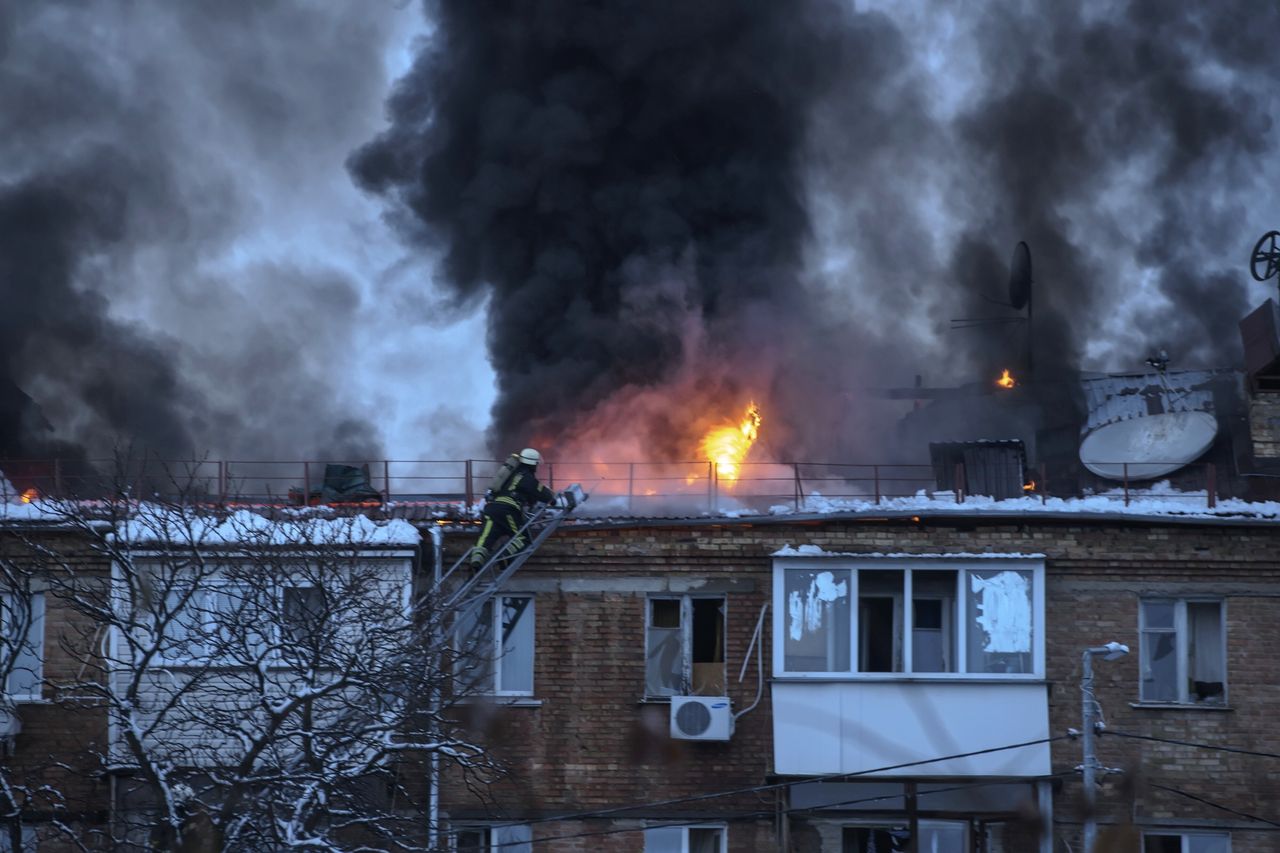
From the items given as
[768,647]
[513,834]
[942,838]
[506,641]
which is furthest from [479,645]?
[942,838]

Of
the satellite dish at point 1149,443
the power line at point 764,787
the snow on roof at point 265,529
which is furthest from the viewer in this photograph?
the satellite dish at point 1149,443

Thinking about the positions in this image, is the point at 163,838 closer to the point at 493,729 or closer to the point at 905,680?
the point at 493,729

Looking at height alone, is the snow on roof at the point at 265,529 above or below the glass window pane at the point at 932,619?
above

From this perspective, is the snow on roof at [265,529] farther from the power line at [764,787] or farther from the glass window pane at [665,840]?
the glass window pane at [665,840]

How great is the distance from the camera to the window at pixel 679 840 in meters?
16.7

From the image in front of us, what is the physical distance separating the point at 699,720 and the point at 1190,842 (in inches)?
199

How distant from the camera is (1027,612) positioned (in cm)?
1692

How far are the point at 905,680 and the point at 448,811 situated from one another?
4776 mm

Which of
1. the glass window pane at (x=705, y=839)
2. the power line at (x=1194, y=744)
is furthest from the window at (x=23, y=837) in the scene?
the power line at (x=1194, y=744)

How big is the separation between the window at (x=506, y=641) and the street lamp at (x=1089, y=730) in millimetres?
5516

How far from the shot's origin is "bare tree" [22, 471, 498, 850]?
13.3 meters

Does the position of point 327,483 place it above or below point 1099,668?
above

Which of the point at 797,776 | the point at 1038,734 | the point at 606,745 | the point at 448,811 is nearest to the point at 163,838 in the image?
the point at 448,811

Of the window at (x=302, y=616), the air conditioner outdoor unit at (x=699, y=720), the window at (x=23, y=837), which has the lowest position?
the window at (x=23, y=837)
